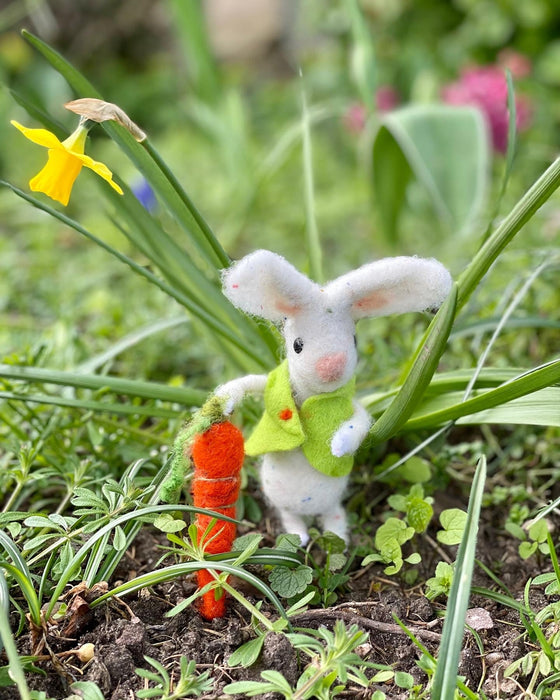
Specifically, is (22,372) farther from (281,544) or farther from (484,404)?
(484,404)

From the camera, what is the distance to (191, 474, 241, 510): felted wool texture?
952 mm

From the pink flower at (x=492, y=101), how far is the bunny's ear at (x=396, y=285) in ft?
5.61

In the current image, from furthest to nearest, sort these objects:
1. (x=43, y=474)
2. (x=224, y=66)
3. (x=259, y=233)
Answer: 1. (x=224, y=66)
2. (x=259, y=233)
3. (x=43, y=474)

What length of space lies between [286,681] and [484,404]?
435 mm

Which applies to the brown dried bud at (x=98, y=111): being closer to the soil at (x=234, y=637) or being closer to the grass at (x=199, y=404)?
the grass at (x=199, y=404)

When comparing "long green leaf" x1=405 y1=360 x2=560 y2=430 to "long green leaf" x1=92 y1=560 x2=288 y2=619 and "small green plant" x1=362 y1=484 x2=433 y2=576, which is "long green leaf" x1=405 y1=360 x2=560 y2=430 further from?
"long green leaf" x1=92 y1=560 x2=288 y2=619

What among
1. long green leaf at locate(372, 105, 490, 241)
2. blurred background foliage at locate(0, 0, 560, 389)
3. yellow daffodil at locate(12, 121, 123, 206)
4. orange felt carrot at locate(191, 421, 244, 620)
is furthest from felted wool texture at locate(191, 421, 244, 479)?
long green leaf at locate(372, 105, 490, 241)

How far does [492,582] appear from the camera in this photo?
41.3 inches

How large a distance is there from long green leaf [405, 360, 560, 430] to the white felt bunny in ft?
0.35

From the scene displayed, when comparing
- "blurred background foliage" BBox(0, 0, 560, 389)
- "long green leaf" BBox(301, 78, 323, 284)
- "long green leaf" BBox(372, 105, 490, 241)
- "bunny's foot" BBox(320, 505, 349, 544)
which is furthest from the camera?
"long green leaf" BBox(372, 105, 490, 241)

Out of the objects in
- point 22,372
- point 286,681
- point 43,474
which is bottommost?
point 286,681

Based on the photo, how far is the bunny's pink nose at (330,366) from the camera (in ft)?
3.09

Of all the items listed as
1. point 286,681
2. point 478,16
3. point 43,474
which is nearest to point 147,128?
point 478,16

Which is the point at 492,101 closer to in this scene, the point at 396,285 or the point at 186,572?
the point at 396,285
